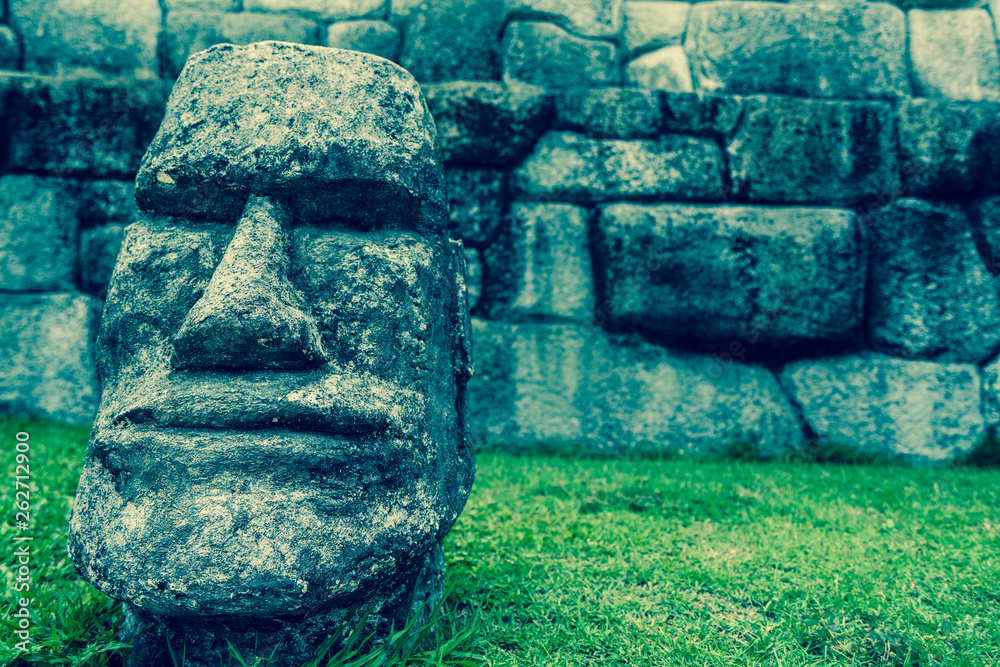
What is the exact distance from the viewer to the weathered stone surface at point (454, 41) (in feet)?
12.0

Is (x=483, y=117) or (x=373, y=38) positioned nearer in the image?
(x=483, y=117)

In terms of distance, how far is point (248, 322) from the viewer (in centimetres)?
115

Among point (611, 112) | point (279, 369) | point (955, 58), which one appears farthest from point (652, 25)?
Answer: point (279, 369)

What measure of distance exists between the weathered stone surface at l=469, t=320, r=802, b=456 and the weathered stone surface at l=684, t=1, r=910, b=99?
5.81ft

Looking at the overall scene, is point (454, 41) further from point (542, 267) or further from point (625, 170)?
point (542, 267)

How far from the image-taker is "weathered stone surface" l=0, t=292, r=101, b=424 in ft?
11.0

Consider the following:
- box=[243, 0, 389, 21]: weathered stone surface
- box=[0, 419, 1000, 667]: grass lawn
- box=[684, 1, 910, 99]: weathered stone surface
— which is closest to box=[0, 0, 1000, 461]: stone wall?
box=[684, 1, 910, 99]: weathered stone surface

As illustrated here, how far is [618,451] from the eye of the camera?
10.9ft

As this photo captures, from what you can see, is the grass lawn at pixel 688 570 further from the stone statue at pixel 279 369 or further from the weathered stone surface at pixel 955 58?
the weathered stone surface at pixel 955 58

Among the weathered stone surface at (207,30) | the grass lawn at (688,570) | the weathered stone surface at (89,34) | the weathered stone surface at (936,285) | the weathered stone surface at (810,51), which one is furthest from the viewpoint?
the weathered stone surface at (207,30)

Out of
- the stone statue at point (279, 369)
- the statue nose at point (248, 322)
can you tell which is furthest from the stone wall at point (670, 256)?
the statue nose at point (248, 322)

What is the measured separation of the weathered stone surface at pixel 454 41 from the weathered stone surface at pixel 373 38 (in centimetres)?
20

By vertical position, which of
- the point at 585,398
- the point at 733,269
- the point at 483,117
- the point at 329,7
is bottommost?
the point at 585,398

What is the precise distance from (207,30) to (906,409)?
460cm
